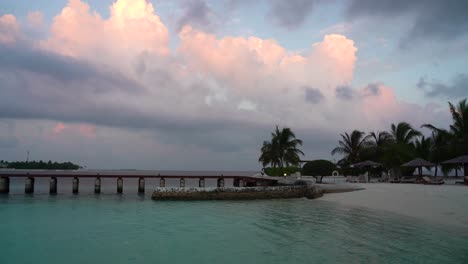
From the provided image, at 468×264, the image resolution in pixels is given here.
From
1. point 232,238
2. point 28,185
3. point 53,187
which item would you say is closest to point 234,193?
point 232,238

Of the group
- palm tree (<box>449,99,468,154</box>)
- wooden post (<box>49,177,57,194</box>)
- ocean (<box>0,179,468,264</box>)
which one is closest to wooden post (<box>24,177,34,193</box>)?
wooden post (<box>49,177,57,194</box>)

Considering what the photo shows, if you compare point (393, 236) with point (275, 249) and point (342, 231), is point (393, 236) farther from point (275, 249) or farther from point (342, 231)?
point (275, 249)

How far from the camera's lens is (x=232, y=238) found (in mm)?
13102

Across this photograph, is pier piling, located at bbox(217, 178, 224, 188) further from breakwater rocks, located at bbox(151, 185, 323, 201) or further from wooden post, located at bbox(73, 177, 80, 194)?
wooden post, located at bbox(73, 177, 80, 194)

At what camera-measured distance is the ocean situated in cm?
1034

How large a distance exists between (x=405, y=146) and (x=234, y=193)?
18377mm

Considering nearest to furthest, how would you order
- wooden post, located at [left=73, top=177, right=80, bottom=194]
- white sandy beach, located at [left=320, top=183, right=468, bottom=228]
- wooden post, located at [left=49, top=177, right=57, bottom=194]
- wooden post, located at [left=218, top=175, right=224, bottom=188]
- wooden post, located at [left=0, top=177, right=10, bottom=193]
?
white sandy beach, located at [left=320, top=183, right=468, bottom=228] → wooden post, located at [left=0, top=177, right=10, bottom=193] → wooden post, located at [left=49, top=177, right=57, bottom=194] → wooden post, located at [left=73, top=177, right=80, bottom=194] → wooden post, located at [left=218, top=175, right=224, bottom=188]

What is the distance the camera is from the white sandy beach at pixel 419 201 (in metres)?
15.9

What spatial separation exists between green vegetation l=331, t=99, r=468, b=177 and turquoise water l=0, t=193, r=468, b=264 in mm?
17945

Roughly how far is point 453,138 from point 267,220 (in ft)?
79.7

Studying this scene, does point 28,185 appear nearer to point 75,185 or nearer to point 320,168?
point 75,185

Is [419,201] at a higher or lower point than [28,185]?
higher

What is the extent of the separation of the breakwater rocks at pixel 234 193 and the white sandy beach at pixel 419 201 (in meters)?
3.45

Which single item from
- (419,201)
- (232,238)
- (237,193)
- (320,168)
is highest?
(320,168)
